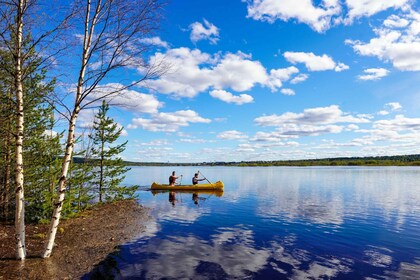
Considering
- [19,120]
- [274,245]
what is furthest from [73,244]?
[274,245]

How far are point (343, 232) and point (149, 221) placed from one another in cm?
1172

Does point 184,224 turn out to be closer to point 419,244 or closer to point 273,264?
point 273,264

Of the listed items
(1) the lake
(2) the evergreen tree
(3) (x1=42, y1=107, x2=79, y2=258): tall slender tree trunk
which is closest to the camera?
(3) (x1=42, y1=107, x2=79, y2=258): tall slender tree trunk

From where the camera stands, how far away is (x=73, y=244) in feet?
41.9

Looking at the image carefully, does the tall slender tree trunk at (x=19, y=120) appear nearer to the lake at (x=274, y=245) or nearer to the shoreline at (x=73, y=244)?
the shoreline at (x=73, y=244)

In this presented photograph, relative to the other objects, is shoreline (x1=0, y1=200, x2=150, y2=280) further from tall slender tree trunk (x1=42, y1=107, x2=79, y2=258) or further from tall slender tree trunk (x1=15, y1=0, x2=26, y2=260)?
tall slender tree trunk (x1=15, y1=0, x2=26, y2=260)

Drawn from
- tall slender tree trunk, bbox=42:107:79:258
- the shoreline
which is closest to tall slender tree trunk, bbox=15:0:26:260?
tall slender tree trunk, bbox=42:107:79:258

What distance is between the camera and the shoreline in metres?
9.38

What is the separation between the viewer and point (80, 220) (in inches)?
720

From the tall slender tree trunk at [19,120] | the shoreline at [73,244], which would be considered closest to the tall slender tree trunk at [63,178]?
the tall slender tree trunk at [19,120]

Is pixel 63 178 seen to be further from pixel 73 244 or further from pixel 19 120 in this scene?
pixel 73 244

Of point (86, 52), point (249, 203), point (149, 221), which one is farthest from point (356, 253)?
point (249, 203)

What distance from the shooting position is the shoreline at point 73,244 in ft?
30.8

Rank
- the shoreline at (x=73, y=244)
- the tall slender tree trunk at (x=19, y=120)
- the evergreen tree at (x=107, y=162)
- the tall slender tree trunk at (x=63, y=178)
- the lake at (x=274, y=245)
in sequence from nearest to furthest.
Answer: the tall slender tree trunk at (x=19, y=120)
the shoreline at (x=73, y=244)
the tall slender tree trunk at (x=63, y=178)
the lake at (x=274, y=245)
the evergreen tree at (x=107, y=162)
